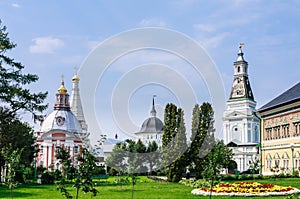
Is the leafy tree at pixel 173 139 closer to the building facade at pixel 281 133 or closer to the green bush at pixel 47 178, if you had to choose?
the green bush at pixel 47 178

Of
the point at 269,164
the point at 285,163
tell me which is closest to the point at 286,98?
the point at 285,163

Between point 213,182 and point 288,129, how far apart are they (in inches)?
927

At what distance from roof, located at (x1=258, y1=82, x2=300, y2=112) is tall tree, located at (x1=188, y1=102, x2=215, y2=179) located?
7154 mm

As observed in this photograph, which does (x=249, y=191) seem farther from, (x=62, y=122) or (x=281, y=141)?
(x=62, y=122)

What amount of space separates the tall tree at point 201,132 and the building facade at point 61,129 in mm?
26957

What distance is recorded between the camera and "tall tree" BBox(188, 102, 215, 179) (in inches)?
1225

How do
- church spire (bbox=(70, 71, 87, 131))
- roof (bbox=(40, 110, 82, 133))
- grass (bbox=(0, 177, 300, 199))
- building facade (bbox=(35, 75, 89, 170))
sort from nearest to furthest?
grass (bbox=(0, 177, 300, 199))
building facade (bbox=(35, 75, 89, 170))
roof (bbox=(40, 110, 82, 133))
church spire (bbox=(70, 71, 87, 131))

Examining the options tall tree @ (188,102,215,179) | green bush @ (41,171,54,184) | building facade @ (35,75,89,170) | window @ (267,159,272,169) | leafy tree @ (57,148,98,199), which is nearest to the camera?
leafy tree @ (57,148,98,199)

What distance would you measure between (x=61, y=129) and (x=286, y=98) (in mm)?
36419

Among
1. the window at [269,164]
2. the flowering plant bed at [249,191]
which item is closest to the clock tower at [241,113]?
the window at [269,164]

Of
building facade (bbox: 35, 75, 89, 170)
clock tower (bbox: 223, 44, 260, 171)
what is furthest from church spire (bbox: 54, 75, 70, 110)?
clock tower (bbox: 223, 44, 260, 171)

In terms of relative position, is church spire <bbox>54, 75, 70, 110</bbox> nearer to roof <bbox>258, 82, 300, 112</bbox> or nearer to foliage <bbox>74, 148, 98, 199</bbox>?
roof <bbox>258, 82, 300, 112</bbox>

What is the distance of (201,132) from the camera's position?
3194 centimetres

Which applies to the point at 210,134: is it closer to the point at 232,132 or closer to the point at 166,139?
the point at 166,139
